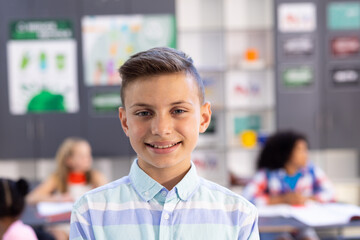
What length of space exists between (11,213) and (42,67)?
3.08 meters

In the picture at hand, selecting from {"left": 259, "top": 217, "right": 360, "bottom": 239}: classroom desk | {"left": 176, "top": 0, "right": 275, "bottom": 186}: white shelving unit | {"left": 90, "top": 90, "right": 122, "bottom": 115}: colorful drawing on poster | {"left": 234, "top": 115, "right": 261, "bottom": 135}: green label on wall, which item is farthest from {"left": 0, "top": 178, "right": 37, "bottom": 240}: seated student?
{"left": 234, "top": 115, "right": 261, "bottom": 135}: green label on wall

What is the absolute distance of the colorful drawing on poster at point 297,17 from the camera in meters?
5.01

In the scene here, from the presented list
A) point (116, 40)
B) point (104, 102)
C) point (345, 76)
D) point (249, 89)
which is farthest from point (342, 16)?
point (104, 102)

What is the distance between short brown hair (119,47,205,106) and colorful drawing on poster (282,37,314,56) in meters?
4.07

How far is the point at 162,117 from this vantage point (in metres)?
1.01

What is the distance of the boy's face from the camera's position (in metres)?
1.02

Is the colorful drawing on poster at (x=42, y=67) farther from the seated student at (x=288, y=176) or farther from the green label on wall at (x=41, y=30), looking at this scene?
the seated student at (x=288, y=176)

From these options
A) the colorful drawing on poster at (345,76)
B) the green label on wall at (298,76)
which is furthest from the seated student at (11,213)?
the colorful drawing on poster at (345,76)

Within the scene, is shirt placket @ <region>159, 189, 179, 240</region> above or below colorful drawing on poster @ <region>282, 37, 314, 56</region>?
below

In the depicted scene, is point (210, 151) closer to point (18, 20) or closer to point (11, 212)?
point (18, 20)

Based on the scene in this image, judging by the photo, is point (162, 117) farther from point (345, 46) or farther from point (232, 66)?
point (232, 66)

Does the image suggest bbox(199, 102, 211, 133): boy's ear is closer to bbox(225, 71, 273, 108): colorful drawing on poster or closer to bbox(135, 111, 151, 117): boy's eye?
bbox(135, 111, 151, 117): boy's eye

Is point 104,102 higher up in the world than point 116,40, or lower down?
lower down

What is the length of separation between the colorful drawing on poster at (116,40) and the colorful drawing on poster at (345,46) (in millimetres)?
1543
